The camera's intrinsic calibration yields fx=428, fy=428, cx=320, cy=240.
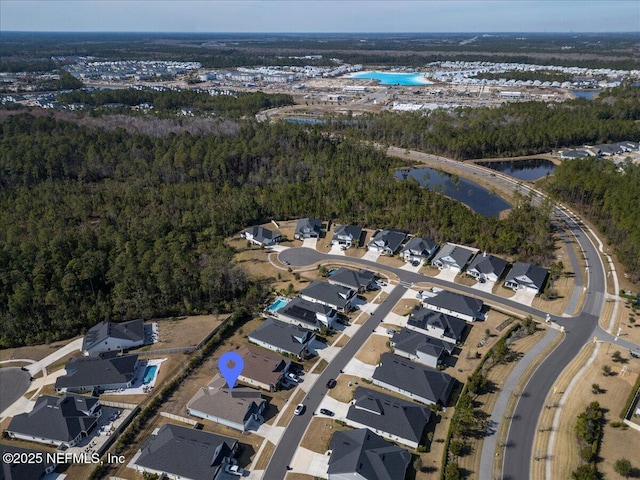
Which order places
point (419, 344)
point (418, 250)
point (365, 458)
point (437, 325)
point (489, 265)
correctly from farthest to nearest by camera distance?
point (418, 250), point (489, 265), point (437, 325), point (419, 344), point (365, 458)

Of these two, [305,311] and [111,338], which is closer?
[111,338]

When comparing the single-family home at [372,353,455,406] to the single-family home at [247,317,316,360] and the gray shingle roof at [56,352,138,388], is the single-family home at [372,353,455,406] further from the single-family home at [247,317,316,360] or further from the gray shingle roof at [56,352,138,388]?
the gray shingle roof at [56,352,138,388]

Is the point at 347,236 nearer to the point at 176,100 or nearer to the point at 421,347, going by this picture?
the point at 421,347

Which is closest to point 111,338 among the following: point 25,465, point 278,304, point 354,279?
point 25,465

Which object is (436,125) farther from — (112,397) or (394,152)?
(112,397)

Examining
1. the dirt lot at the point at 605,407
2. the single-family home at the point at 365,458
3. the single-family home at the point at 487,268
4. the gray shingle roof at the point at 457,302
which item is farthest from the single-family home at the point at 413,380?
the single-family home at the point at 487,268

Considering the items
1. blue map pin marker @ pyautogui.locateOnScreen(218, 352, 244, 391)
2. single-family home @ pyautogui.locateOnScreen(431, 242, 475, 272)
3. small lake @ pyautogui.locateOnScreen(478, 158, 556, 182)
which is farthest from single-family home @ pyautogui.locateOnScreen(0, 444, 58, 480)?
small lake @ pyautogui.locateOnScreen(478, 158, 556, 182)
